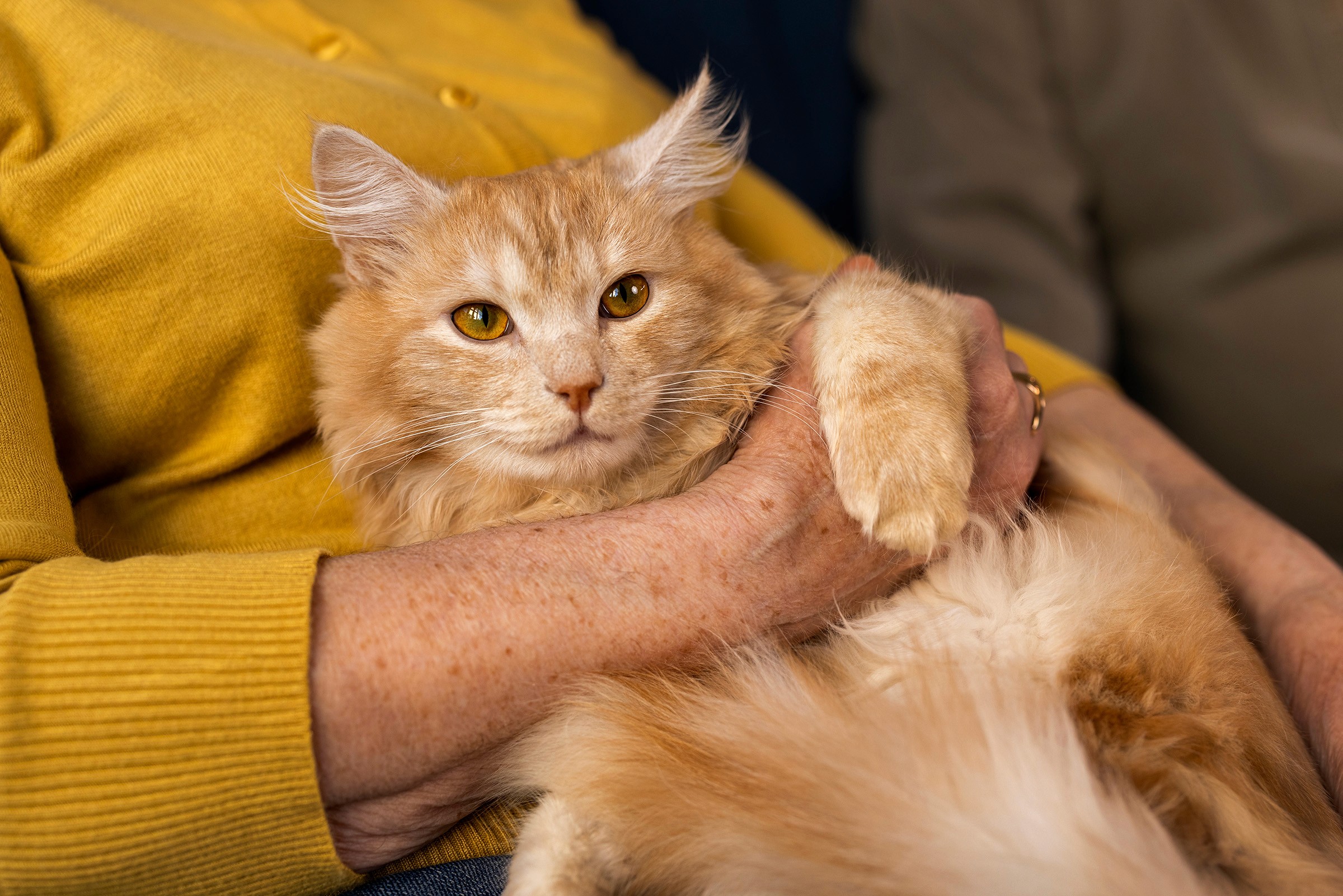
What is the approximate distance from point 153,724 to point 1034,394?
1.33 metres

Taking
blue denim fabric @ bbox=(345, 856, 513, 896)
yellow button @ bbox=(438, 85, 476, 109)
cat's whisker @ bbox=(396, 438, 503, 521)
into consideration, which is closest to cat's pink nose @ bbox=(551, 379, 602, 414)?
cat's whisker @ bbox=(396, 438, 503, 521)

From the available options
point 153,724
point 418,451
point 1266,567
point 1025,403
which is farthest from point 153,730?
point 1266,567

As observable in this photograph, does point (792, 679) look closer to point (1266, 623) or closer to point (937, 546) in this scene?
point (937, 546)

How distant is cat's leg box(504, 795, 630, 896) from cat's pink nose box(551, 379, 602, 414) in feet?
1.62

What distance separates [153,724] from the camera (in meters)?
0.85

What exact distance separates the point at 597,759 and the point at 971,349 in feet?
2.64

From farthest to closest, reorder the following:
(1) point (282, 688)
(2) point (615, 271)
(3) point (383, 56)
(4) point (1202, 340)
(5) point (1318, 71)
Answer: (4) point (1202, 340) → (5) point (1318, 71) → (3) point (383, 56) → (2) point (615, 271) → (1) point (282, 688)

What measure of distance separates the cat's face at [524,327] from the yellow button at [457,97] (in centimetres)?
34

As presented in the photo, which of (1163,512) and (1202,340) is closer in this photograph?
(1163,512)

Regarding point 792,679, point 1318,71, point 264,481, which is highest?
point 1318,71

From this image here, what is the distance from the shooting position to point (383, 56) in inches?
64.6

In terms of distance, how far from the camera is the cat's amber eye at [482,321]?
4.01ft

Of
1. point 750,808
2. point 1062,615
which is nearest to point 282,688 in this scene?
point 750,808

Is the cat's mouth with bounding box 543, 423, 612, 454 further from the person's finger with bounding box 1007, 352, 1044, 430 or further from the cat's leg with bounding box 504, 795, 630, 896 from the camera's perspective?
the person's finger with bounding box 1007, 352, 1044, 430
